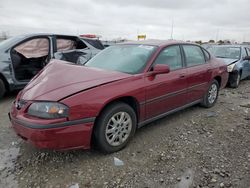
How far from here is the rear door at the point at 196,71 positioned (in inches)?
159

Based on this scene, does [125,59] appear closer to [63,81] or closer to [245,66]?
[63,81]

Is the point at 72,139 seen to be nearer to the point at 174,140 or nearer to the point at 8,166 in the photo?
the point at 8,166

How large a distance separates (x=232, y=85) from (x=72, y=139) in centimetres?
632

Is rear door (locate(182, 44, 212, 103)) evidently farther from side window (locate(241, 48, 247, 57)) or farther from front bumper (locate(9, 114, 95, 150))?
side window (locate(241, 48, 247, 57))

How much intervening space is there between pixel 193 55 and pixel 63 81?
9.04ft

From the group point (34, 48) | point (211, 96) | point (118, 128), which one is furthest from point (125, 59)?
point (34, 48)

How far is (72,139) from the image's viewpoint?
248 cm

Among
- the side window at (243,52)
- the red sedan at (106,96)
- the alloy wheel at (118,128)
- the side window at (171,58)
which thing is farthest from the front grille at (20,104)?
the side window at (243,52)

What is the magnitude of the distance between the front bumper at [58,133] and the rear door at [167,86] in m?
1.06

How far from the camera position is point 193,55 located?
14.2ft

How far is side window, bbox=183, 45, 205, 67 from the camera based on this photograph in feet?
13.4

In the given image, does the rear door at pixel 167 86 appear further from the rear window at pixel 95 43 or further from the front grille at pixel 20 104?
the rear window at pixel 95 43

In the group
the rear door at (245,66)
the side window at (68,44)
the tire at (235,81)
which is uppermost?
the side window at (68,44)

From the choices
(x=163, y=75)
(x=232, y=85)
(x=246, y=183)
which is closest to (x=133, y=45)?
(x=163, y=75)
